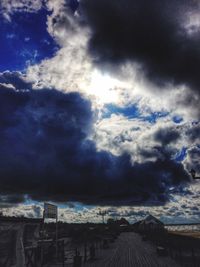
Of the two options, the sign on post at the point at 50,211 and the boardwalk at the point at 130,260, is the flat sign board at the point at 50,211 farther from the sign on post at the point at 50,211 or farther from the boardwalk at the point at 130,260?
the boardwalk at the point at 130,260

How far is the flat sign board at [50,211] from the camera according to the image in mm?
23250

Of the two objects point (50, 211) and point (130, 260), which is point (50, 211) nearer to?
point (50, 211)

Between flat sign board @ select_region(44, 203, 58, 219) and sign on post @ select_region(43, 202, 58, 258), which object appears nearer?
sign on post @ select_region(43, 202, 58, 258)

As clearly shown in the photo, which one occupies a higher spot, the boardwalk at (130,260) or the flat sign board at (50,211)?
the flat sign board at (50,211)

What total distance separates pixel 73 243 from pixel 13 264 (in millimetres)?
39262

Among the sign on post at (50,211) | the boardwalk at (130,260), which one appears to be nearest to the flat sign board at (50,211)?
the sign on post at (50,211)

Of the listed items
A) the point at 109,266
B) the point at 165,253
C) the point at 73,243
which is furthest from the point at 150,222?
the point at 109,266

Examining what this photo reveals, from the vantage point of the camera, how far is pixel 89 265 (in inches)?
1113

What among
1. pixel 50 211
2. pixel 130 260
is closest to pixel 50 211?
pixel 50 211

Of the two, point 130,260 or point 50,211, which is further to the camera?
point 130,260

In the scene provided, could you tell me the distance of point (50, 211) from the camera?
2405 centimetres

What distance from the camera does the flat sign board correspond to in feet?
76.3

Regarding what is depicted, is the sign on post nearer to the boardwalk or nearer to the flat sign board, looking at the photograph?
the flat sign board

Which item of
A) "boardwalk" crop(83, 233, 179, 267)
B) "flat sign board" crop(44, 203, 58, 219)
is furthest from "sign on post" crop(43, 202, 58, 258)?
"boardwalk" crop(83, 233, 179, 267)
